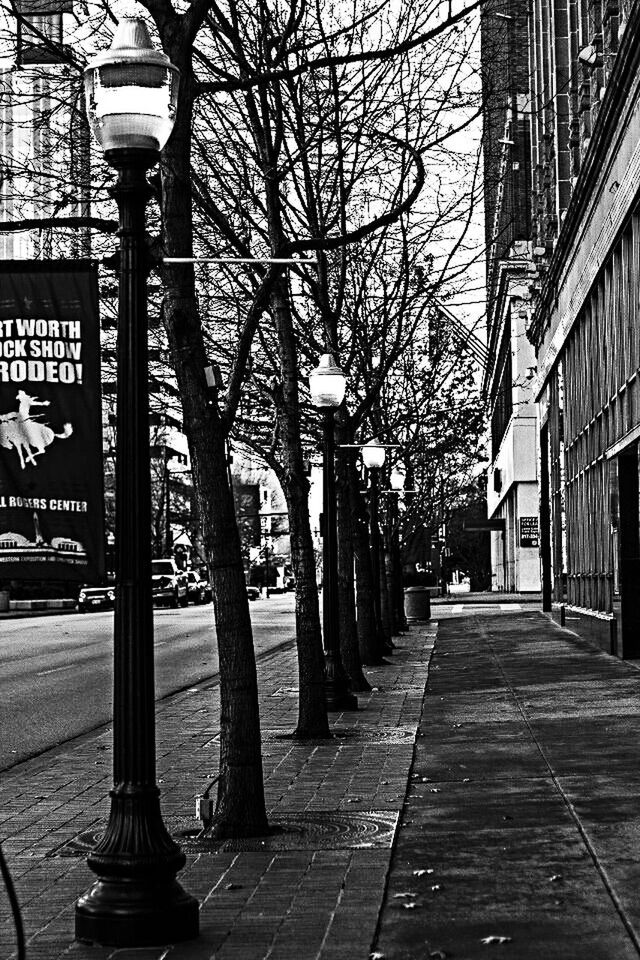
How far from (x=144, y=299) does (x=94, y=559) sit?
1244 millimetres

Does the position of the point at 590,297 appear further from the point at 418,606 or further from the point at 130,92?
the point at 130,92

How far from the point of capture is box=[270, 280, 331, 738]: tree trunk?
14.5 metres

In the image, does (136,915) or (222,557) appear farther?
(222,557)

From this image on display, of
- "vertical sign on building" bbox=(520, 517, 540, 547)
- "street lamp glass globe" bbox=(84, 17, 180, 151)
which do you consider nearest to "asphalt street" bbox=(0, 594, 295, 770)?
"street lamp glass globe" bbox=(84, 17, 180, 151)

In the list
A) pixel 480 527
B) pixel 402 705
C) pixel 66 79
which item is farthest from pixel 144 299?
pixel 480 527

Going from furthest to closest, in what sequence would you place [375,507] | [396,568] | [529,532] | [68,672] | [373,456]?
[529,532]
[396,568]
[375,507]
[373,456]
[68,672]

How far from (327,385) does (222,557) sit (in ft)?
22.8

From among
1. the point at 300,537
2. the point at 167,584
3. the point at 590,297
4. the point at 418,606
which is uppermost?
the point at 590,297

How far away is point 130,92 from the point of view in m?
6.74

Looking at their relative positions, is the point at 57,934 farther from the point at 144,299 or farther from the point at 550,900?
the point at 144,299

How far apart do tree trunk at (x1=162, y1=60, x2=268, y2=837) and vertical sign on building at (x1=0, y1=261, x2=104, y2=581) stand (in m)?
2.03

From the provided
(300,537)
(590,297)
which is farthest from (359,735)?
(590,297)

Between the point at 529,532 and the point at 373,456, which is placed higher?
the point at 373,456

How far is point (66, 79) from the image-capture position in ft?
36.9
